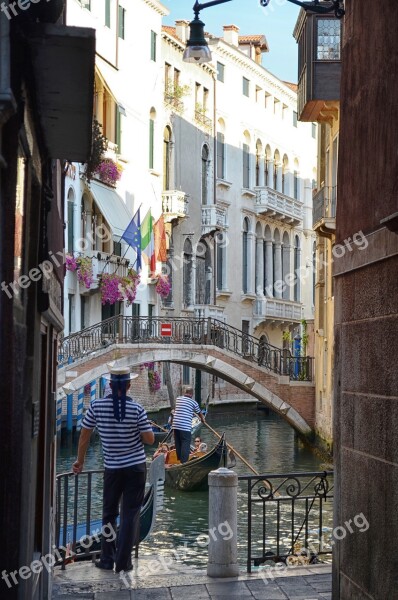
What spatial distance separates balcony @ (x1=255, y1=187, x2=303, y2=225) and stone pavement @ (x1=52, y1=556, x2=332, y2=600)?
105ft

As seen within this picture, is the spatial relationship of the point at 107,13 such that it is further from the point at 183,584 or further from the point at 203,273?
the point at 183,584

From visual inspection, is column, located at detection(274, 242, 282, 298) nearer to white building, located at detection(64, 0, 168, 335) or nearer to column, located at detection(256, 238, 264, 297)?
column, located at detection(256, 238, 264, 297)

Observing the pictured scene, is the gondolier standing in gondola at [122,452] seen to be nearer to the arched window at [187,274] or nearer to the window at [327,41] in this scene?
the window at [327,41]

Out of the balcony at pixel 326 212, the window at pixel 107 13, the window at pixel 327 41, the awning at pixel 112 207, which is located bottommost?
the balcony at pixel 326 212

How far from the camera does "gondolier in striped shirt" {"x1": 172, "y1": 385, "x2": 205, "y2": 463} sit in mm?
16375

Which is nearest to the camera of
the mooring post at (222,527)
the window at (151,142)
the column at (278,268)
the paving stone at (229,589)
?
the paving stone at (229,589)

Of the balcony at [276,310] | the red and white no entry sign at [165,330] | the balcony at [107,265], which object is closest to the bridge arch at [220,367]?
the red and white no entry sign at [165,330]

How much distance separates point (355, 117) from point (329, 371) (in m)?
17.5

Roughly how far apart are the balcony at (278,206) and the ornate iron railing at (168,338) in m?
12.3

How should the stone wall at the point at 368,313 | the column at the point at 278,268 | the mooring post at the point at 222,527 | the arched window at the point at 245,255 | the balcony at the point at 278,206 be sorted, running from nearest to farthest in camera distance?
the stone wall at the point at 368,313 < the mooring post at the point at 222,527 < the arched window at the point at 245,255 < the balcony at the point at 278,206 < the column at the point at 278,268

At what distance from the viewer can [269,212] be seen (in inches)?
1582

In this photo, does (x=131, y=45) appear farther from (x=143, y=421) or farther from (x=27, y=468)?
(x=27, y=468)

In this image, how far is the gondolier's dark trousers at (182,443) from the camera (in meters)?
17.6

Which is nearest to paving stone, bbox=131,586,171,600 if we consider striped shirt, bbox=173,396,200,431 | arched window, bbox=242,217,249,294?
striped shirt, bbox=173,396,200,431
